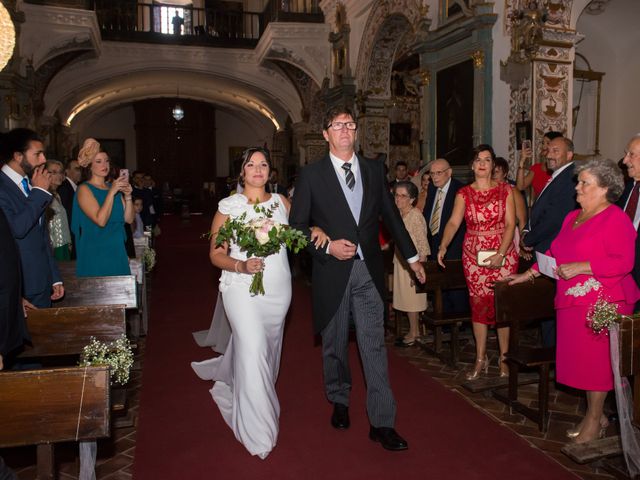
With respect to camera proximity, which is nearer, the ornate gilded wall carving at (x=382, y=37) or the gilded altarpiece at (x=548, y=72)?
the gilded altarpiece at (x=548, y=72)

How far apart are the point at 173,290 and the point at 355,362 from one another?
15.4ft

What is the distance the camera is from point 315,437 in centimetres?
387

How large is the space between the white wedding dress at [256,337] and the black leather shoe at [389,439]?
2.20ft

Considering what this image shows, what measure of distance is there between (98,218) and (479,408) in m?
3.43

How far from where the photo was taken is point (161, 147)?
91.4ft

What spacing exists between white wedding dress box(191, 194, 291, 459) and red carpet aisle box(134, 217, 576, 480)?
17 centimetres

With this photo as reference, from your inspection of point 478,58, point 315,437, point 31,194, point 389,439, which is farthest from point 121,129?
point 389,439

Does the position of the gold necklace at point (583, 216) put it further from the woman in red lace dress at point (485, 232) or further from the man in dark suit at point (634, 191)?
the woman in red lace dress at point (485, 232)

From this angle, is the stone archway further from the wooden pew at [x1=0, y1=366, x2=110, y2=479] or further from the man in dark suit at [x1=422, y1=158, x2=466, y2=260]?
the wooden pew at [x1=0, y1=366, x2=110, y2=479]

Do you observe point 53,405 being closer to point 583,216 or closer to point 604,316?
point 604,316

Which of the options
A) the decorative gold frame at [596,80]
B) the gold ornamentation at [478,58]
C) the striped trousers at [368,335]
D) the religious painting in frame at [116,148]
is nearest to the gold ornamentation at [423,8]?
the gold ornamentation at [478,58]

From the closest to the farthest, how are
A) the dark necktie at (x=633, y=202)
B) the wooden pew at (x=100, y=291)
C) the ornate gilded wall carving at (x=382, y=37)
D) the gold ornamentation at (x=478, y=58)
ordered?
the dark necktie at (x=633, y=202) < the wooden pew at (x=100, y=291) < the gold ornamentation at (x=478, y=58) < the ornate gilded wall carving at (x=382, y=37)

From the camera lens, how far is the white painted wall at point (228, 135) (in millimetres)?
28594

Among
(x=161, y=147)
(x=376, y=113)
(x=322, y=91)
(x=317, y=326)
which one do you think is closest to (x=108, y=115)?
(x=161, y=147)
